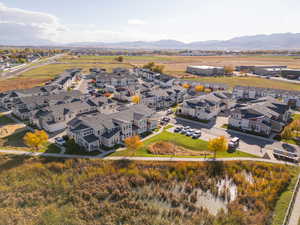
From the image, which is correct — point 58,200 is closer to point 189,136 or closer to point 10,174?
point 10,174

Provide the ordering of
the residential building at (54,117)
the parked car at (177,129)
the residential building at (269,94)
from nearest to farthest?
the residential building at (54,117)
the parked car at (177,129)
the residential building at (269,94)

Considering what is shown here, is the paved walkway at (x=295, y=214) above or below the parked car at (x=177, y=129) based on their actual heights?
below

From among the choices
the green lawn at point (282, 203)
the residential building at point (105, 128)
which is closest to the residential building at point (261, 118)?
the green lawn at point (282, 203)

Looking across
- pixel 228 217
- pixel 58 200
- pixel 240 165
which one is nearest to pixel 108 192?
pixel 58 200

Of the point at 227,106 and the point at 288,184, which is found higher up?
the point at 227,106

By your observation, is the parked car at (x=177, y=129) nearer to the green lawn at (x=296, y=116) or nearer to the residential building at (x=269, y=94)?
the green lawn at (x=296, y=116)

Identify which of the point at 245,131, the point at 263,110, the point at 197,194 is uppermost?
the point at 263,110

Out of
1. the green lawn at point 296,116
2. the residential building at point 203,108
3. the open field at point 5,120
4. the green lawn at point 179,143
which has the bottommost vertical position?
the green lawn at point 179,143
